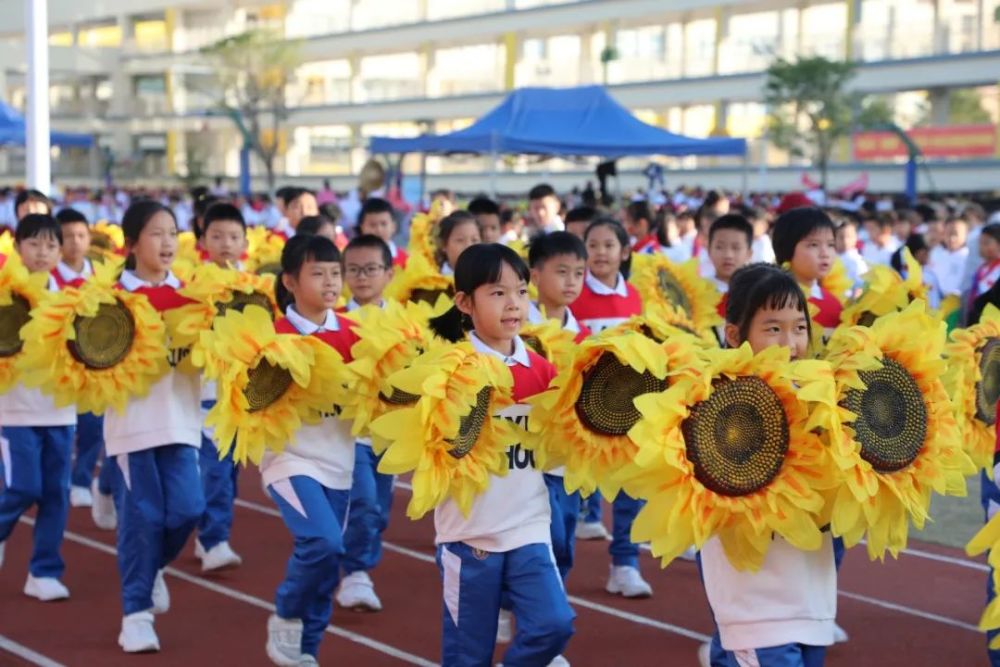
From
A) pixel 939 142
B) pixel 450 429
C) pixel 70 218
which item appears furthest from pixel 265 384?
pixel 939 142

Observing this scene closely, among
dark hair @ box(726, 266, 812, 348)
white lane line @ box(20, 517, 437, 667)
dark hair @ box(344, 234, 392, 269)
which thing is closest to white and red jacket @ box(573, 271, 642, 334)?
dark hair @ box(344, 234, 392, 269)

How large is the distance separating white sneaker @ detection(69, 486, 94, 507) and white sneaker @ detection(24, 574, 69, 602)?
Answer: 2304mm

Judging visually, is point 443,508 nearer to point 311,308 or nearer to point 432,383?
point 432,383

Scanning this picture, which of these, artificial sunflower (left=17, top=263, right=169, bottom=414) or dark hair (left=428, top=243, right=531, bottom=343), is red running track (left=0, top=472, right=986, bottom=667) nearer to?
artificial sunflower (left=17, top=263, right=169, bottom=414)

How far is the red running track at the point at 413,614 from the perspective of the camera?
6.41 metres

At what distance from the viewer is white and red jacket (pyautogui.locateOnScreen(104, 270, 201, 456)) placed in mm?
6348

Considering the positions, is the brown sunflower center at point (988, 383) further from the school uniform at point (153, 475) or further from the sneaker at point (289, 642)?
the school uniform at point (153, 475)

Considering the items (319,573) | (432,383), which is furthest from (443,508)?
(319,573)

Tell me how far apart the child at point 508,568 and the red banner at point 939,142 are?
29.4 m

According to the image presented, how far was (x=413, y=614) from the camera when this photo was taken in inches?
279

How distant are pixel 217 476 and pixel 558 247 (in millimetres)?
2552

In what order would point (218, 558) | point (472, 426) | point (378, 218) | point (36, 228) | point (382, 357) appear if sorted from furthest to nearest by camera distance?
point (378, 218)
point (218, 558)
point (36, 228)
point (382, 357)
point (472, 426)

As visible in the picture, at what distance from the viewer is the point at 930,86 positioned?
1332 inches

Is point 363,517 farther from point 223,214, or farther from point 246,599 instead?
point 223,214
